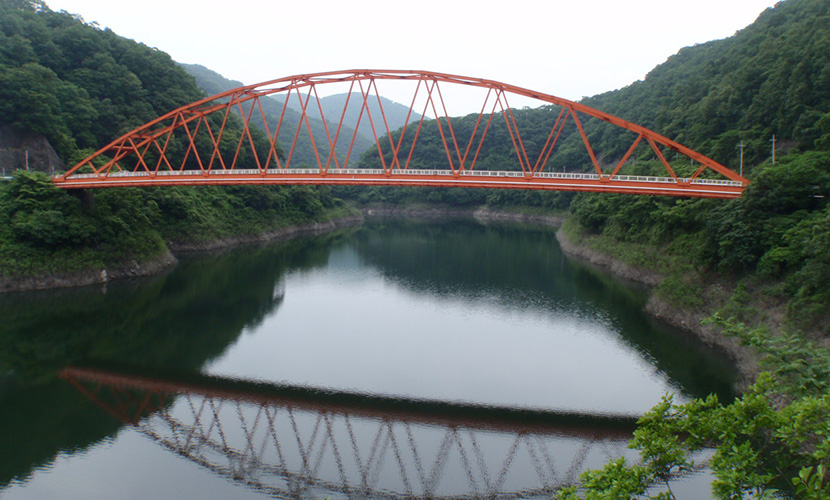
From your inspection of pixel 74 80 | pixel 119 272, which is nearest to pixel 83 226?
pixel 119 272

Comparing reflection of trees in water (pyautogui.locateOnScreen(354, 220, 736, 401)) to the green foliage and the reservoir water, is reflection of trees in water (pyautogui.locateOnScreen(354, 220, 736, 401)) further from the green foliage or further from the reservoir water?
the green foliage

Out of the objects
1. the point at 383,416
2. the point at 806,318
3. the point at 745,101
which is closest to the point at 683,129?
the point at 745,101

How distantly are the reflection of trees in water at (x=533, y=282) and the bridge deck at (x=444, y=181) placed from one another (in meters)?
7.09

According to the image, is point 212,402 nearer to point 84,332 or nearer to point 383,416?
point 383,416

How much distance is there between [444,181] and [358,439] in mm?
15899

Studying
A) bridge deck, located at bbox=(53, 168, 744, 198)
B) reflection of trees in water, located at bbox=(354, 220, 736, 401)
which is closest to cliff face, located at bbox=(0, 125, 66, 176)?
bridge deck, located at bbox=(53, 168, 744, 198)

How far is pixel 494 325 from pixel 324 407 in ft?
43.1

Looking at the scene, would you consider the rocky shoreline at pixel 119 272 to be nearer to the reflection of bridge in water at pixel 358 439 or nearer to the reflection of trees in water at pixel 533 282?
the reflection of trees in water at pixel 533 282

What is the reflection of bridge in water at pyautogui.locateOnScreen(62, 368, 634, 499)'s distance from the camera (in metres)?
14.5

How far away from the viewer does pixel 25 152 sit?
44125mm

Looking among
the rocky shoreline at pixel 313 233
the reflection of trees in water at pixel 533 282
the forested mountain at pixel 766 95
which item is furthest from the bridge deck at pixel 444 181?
the forested mountain at pixel 766 95

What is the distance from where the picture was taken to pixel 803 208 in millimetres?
24562

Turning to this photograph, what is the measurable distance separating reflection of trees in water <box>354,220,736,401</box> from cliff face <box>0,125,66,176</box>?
90.7 ft

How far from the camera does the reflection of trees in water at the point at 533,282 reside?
23.0m
